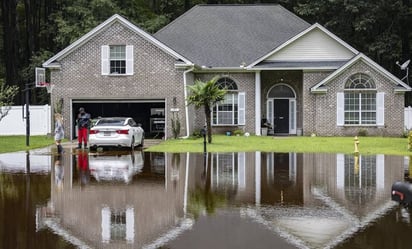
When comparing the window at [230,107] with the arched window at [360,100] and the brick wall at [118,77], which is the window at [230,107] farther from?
the arched window at [360,100]

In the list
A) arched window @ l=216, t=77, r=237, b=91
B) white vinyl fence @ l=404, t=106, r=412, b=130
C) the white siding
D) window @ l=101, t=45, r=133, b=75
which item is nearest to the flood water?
window @ l=101, t=45, r=133, b=75

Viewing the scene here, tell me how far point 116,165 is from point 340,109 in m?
17.9

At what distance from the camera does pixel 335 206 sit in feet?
38.1

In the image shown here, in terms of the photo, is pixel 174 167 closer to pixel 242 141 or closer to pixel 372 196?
pixel 372 196

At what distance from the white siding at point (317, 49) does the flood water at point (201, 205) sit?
15818mm

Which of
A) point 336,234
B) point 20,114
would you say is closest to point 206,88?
point 20,114

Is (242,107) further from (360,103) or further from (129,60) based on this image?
(129,60)

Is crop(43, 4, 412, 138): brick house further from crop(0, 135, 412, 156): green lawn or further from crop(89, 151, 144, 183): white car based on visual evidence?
crop(89, 151, 144, 183): white car

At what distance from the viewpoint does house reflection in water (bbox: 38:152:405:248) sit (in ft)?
30.3

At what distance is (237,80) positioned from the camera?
35.8 meters

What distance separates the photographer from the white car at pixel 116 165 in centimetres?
1603

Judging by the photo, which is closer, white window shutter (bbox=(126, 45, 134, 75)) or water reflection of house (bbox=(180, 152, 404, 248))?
water reflection of house (bbox=(180, 152, 404, 248))

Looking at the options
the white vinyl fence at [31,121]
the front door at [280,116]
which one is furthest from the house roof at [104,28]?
the front door at [280,116]

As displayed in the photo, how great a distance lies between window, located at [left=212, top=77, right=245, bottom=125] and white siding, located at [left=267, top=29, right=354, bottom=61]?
3.08 m
